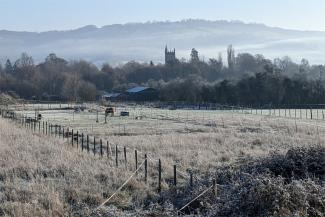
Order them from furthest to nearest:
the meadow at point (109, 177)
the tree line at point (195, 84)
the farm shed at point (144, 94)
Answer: the farm shed at point (144, 94), the tree line at point (195, 84), the meadow at point (109, 177)

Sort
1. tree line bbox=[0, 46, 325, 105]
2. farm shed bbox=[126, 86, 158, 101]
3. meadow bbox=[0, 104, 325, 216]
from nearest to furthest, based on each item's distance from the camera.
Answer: meadow bbox=[0, 104, 325, 216] → tree line bbox=[0, 46, 325, 105] → farm shed bbox=[126, 86, 158, 101]

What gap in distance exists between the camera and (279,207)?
11602 mm

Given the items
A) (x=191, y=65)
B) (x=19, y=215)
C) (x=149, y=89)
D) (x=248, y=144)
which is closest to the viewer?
(x=19, y=215)

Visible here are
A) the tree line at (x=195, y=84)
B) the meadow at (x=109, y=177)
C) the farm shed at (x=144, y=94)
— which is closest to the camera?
the meadow at (x=109, y=177)

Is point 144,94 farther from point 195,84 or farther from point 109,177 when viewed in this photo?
point 109,177

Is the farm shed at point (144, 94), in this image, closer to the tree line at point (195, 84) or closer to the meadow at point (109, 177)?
the tree line at point (195, 84)

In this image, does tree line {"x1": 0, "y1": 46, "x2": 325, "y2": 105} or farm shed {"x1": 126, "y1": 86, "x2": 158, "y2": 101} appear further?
farm shed {"x1": 126, "y1": 86, "x2": 158, "y2": 101}

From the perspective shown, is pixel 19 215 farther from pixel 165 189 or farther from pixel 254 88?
pixel 254 88

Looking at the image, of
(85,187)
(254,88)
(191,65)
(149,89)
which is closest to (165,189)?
(85,187)

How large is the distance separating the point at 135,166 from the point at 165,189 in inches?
162

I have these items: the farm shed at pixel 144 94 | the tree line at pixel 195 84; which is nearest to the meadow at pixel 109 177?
the tree line at pixel 195 84

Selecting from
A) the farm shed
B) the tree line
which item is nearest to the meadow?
the tree line

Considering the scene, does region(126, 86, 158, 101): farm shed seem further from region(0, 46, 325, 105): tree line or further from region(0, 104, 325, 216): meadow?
region(0, 104, 325, 216): meadow

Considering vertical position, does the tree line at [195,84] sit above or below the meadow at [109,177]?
above
